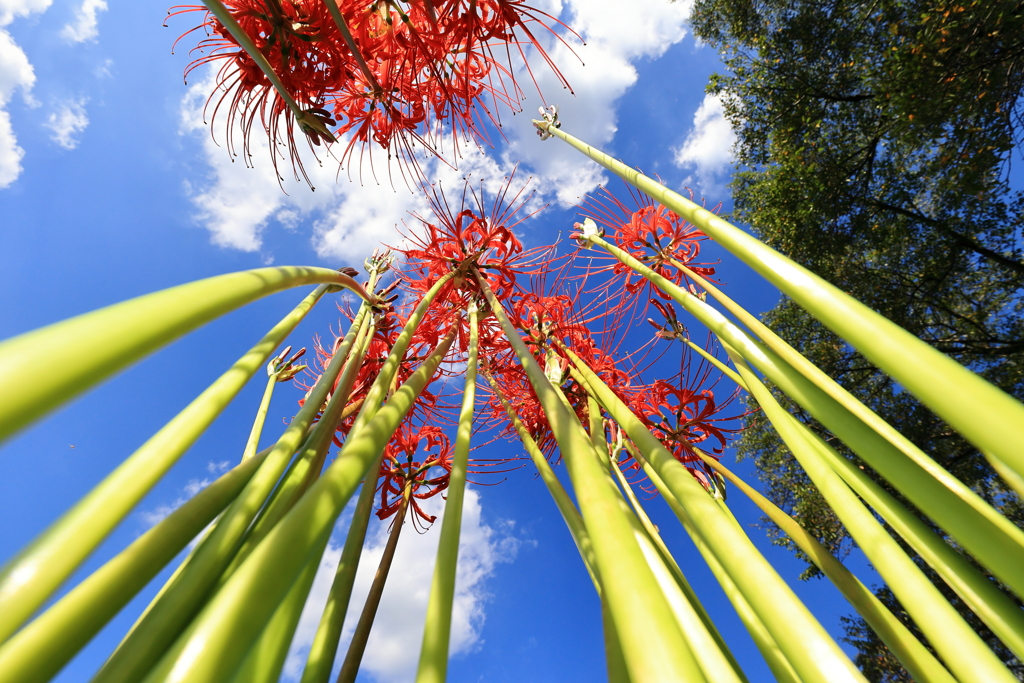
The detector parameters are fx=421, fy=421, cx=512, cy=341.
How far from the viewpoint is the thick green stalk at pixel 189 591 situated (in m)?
0.32

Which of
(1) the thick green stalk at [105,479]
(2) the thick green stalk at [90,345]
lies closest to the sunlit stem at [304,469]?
(1) the thick green stalk at [105,479]

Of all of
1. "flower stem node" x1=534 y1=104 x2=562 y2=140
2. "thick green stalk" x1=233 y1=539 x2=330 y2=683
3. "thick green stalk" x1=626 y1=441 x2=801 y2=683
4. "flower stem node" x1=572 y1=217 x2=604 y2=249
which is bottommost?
"thick green stalk" x1=233 y1=539 x2=330 y2=683

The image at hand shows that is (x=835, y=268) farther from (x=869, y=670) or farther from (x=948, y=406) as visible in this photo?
(x=948, y=406)

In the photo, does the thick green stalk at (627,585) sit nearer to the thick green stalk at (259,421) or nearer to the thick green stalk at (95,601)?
the thick green stalk at (95,601)

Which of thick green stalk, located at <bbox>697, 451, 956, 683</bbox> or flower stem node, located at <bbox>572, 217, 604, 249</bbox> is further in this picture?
flower stem node, located at <bbox>572, 217, 604, 249</bbox>

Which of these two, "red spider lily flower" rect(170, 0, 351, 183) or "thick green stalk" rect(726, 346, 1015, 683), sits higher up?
"red spider lily flower" rect(170, 0, 351, 183)

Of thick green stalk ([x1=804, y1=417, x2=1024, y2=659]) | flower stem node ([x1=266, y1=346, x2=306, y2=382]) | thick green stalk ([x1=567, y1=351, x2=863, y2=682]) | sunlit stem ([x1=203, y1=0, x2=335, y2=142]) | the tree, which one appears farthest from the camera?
the tree

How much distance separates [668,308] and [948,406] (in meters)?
1.06

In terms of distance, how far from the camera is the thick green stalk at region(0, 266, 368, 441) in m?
0.19

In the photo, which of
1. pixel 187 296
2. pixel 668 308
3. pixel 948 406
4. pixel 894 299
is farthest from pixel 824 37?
pixel 187 296

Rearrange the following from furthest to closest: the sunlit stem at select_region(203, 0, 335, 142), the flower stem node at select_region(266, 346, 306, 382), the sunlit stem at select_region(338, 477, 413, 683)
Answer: the flower stem node at select_region(266, 346, 306, 382) → the sunlit stem at select_region(338, 477, 413, 683) → the sunlit stem at select_region(203, 0, 335, 142)

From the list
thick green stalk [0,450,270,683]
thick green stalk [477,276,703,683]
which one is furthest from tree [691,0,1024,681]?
thick green stalk [0,450,270,683]

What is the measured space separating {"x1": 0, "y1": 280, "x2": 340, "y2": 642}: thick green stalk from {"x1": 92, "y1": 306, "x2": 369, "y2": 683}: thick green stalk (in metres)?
0.08

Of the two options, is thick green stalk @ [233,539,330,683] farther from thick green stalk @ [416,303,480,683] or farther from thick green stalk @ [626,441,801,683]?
thick green stalk @ [626,441,801,683]
